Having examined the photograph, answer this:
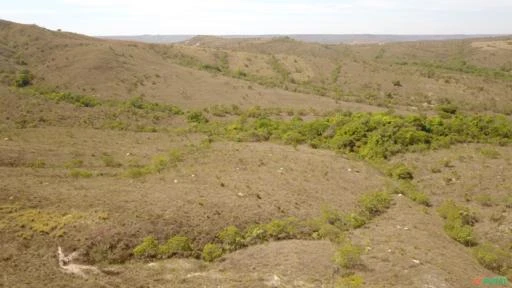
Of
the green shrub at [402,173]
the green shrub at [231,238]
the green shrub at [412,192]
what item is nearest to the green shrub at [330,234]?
the green shrub at [231,238]

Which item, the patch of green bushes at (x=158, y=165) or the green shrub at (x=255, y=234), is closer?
the green shrub at (x=255, y=234)

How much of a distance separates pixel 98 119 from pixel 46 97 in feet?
25.0

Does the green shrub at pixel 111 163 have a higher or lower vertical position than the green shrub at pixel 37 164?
lower

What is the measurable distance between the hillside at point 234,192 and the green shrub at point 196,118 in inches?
10.5

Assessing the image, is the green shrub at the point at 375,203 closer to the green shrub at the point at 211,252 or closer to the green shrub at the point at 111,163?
the green shrub at the point at 211,252

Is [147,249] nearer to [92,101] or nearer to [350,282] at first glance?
[350,282]

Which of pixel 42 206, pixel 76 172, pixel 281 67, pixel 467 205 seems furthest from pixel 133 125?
pixel 281 67

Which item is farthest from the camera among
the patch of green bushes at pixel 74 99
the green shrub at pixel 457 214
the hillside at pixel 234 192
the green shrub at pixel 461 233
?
the patch of green bushes at pixel 74 99

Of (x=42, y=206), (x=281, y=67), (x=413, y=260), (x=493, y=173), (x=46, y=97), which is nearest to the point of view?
(x=413, y=260)

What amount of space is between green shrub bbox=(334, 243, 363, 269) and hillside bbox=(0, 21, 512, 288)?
1.5 inches

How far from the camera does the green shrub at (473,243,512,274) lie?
45.9 feet

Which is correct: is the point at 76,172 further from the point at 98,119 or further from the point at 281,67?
the point at 281,67

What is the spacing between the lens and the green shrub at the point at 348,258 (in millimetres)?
13359

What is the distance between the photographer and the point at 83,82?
4625 cm
